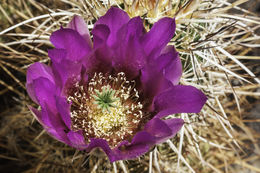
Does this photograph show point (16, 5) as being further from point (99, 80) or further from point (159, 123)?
point (159, 123)

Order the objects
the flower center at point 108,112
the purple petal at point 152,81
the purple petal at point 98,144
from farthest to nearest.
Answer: the flower center at point 108,112 < the purple petal at point 152,81 < the purple petal at point 98,144

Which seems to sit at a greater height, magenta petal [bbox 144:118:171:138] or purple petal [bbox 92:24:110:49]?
purple petal [bbox 92:24:110:49]

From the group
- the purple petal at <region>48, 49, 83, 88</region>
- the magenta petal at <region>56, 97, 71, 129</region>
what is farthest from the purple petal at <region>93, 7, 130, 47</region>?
the magenta petal at <region>56, 97, 71, 129</region>

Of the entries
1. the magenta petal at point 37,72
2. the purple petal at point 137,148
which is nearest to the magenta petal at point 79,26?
the magenta petal at point 37,72

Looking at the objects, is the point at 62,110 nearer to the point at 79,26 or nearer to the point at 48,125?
the point at 48,125

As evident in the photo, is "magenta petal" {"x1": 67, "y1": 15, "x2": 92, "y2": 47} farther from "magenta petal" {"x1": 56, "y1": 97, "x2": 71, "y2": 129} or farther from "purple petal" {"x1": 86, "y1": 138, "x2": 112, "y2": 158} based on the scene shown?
"purple petal" {"x1": 86, "y1": 138, "x2": 112, "y2": 158}

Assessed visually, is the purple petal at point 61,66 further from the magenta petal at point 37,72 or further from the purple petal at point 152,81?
the purple petal at point 152,81
